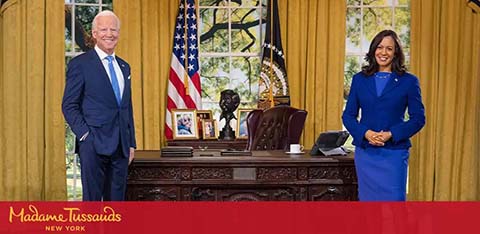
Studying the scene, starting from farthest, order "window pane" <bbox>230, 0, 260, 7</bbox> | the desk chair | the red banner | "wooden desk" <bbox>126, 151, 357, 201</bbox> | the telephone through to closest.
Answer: "window pane" <bbox>230, 0, 260, 7</bbox> → the desk chair → the telephone → "wooden desk" <bbox>126, 151, 357, 201</bbox> → the red banner

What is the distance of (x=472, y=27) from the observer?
6.68m

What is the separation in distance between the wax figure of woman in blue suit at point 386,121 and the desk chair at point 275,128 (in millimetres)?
1496

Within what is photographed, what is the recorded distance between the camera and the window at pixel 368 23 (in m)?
7.03

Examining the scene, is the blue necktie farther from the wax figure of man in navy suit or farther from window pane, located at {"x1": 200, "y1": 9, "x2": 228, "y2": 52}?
window pane, located at {"x1": 200, "y1": 9, "x2": 228, "y2": 52}

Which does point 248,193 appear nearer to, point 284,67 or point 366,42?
point 284,67

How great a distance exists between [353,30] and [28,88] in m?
3.60

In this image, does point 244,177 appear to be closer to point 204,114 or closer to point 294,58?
point 204,114

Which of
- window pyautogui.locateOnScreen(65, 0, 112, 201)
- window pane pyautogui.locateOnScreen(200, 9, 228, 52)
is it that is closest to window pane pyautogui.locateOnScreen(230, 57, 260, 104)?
window pane pyautogui.locateOnScreen(200, 9, 228, 52)

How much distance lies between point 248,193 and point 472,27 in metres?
3.69

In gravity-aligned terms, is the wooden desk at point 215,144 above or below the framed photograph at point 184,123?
below

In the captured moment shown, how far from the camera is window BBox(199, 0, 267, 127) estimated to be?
277 inches

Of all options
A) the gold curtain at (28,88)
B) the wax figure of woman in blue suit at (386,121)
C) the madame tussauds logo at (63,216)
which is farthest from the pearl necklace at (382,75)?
the gold curtain at (28,88)

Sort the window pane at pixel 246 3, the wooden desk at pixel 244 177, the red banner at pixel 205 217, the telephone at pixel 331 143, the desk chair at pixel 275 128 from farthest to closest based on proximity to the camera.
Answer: the window pane at pixel 246 3 < the desk chair at pixel 275 128 < the telephone at pixel 331 143 < the wooden desk at pixel 244 177 < the red banner at pixel 205 217

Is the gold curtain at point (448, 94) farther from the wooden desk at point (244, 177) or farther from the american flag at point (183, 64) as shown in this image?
the wooden desk at point (244, 177)
